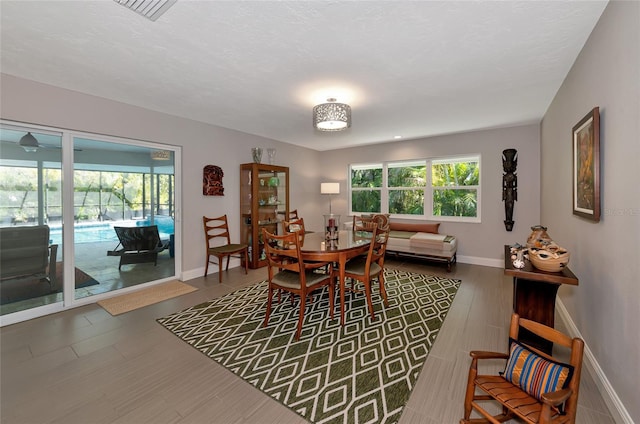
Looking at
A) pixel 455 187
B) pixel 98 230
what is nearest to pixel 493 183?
pixel 455 187

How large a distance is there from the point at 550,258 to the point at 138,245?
470 cm

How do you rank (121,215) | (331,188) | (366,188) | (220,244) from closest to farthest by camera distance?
(121,215)
(220,244)
(331,188)
(366,188)

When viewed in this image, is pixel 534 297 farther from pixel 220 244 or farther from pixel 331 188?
pixel 331 188

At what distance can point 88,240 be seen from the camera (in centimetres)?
330

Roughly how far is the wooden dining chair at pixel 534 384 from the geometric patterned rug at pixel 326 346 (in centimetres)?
53

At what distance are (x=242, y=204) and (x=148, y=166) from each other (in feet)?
5.13

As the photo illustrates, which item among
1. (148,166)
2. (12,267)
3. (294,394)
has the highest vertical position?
(148,166)

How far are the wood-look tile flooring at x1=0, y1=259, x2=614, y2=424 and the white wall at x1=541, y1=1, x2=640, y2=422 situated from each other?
1.20ft

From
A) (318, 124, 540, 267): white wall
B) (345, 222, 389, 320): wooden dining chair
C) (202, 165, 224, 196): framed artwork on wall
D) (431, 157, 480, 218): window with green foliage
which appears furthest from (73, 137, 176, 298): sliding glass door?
(431, 157, 480, 218): window with green foliage

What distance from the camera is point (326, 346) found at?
7.55ft

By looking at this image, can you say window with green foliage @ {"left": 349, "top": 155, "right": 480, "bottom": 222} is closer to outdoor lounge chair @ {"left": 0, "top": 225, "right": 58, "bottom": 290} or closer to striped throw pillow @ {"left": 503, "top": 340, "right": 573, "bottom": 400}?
striped throw pillow @ {"left": 503, "top": 340, "right": 573, "bottom": 400}

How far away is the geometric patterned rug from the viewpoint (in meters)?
1.71

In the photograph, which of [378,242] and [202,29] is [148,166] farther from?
[378,242]

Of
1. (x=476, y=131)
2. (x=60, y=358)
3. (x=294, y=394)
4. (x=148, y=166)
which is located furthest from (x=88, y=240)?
(x=476, y=131)
